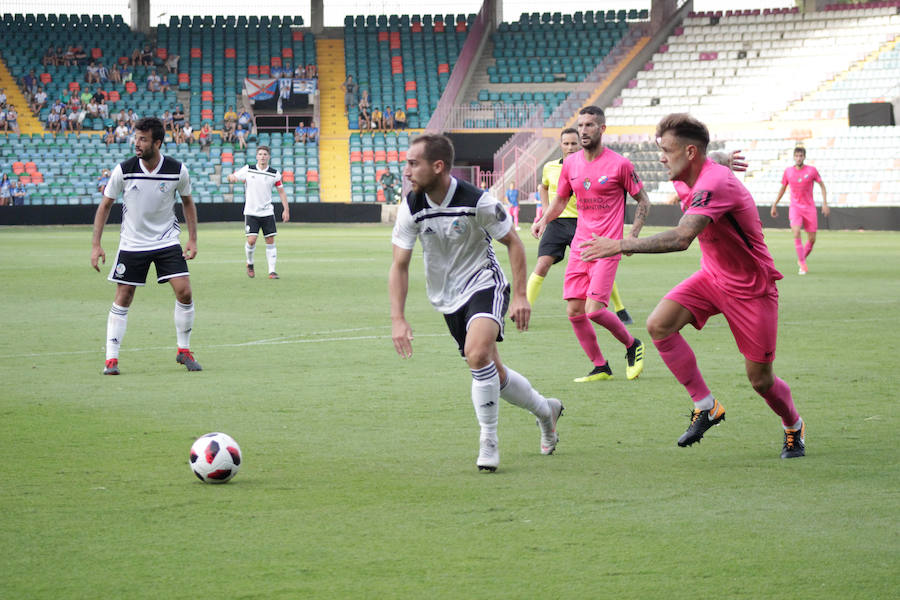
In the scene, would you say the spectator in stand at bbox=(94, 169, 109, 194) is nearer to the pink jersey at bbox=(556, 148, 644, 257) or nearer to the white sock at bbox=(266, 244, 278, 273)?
the white sock at bbox=(266, 244, 278, 273)

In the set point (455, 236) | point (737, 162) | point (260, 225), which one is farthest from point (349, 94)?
point (455, 236)

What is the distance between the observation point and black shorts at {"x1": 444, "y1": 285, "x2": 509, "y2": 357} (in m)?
6.43

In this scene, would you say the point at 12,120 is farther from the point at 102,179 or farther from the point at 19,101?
the point at 102,179

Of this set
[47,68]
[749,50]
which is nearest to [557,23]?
[749,50]

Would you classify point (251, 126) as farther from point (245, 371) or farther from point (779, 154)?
point (245, 371)

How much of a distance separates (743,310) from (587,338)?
3203 millimetres

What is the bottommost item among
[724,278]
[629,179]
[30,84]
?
[724,278]

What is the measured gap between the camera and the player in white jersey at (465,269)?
6.30 metres

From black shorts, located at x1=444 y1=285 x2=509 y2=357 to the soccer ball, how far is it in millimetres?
1294

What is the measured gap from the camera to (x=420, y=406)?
8.48 metres

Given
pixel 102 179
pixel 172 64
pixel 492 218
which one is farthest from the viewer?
pixel 172 64

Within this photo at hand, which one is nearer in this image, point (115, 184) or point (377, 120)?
point (115, 184)

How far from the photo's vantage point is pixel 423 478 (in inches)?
244

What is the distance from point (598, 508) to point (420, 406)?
10.1ft
